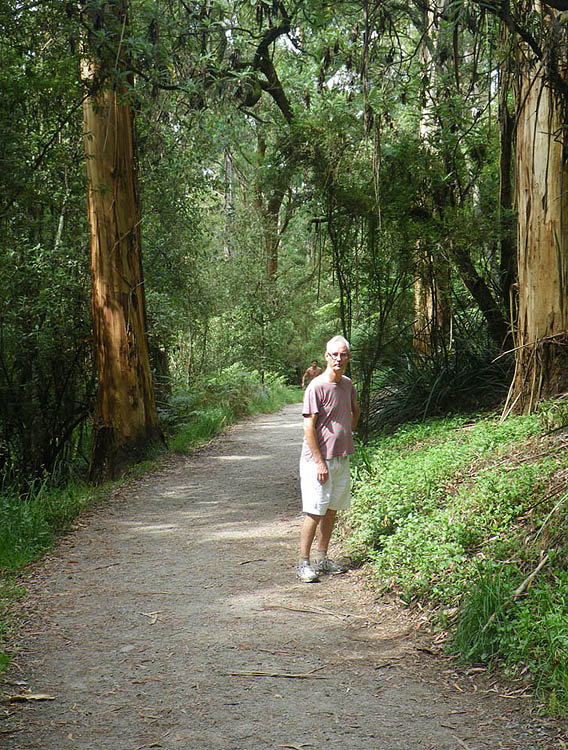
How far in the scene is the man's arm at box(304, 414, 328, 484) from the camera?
6227 mm

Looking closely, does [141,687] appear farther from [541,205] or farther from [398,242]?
[398,242]

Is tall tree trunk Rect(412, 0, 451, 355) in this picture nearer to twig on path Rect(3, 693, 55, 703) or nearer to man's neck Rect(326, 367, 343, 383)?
man's neck Rect(326, 367, 343, 383)

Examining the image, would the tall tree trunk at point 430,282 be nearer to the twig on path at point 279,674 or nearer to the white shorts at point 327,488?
the white shorts at point 327,488

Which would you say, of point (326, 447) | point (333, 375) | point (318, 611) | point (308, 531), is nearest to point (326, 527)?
point (308, 531)

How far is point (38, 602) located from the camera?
5949 millimetres

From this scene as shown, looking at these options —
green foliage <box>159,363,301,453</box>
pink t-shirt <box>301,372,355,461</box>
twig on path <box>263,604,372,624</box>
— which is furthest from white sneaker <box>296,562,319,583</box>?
green foliage <box>159,363,301,453</box>

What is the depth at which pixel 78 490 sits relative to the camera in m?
10.2

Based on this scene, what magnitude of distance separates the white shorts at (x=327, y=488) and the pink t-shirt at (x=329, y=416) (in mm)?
94

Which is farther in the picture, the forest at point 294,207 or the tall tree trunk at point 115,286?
the tall tree trunk at point 115,286

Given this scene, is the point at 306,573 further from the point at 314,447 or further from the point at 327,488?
the point at 314,447

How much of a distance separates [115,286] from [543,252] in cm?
650

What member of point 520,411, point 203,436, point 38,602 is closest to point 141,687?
point 38,602

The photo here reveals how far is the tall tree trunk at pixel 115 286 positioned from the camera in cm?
1162

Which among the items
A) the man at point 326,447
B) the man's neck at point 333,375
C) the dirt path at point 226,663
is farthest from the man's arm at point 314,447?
the dirt path at point 226,663
